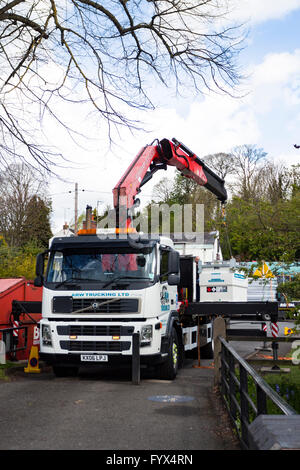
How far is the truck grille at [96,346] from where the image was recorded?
11.2m

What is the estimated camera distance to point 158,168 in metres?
14.5

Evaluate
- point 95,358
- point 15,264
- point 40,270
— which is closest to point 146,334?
point 95,358

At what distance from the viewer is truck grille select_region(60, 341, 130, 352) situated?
11.2 metres

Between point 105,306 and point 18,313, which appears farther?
point 18,313

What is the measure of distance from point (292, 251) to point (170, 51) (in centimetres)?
369

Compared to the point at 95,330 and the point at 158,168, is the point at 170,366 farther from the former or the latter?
the point at 158,168

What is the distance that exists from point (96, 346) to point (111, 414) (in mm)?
3311

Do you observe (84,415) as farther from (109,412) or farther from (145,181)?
(145,181)

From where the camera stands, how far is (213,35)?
877 centimetres

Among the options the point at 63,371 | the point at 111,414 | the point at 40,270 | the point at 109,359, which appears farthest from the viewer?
the point at 63,371

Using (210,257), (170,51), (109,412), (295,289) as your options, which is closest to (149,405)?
(109,412)

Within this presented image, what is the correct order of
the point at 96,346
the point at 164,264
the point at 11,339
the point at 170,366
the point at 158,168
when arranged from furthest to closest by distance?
the point at 158,168 < the point at 11,339 < the point at 164,264 < the point at 170,366 < the point at 96,346

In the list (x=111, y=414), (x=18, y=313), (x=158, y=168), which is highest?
(x=158, y=168)

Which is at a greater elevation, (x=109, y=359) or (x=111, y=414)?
(x=109, y=359)
